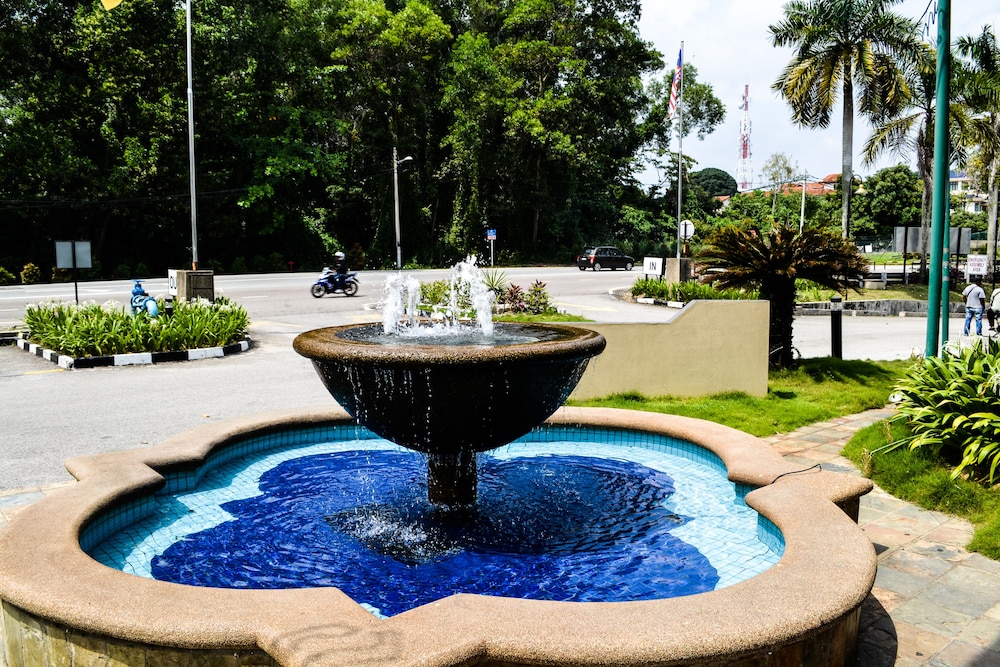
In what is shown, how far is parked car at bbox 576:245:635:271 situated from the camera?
141 ft

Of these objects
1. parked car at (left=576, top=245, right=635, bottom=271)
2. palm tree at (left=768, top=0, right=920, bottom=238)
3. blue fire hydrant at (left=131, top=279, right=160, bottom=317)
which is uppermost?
palm tree at (left=768, top=0, right=920, bottom=238)

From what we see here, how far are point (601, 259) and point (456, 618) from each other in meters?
41.0

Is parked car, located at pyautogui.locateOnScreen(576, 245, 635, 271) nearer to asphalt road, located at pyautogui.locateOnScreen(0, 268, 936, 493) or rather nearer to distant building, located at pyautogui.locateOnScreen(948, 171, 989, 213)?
distant building, located at pyautogui.locateOnScreen(948, 171, 989, 213)

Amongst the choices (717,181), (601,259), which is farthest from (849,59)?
(717,181)

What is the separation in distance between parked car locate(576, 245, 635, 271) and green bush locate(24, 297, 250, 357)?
97.3 ft

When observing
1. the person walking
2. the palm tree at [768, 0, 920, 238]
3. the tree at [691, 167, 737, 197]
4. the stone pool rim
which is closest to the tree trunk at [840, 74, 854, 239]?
the palm tree at [768, 0, 920, 238]

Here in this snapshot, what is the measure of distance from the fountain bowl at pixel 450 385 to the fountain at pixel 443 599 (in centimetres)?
1

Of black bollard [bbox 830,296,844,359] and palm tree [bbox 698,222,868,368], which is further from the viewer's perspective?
black bollard [bbox 830,296,844,359]

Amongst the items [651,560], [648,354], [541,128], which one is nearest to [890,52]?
[541,128]

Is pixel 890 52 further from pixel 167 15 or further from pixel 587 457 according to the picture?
pixel 167 15

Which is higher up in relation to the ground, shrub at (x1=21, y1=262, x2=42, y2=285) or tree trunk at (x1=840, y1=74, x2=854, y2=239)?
tree trunk at (x1=840, y1=74, x2=854, y2=239)

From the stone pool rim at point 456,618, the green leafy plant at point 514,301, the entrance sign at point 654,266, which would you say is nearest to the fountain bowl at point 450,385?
the stone pool rim at point 456,618

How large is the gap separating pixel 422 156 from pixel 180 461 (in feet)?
144

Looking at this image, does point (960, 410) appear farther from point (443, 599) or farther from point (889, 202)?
point (889, 202)
